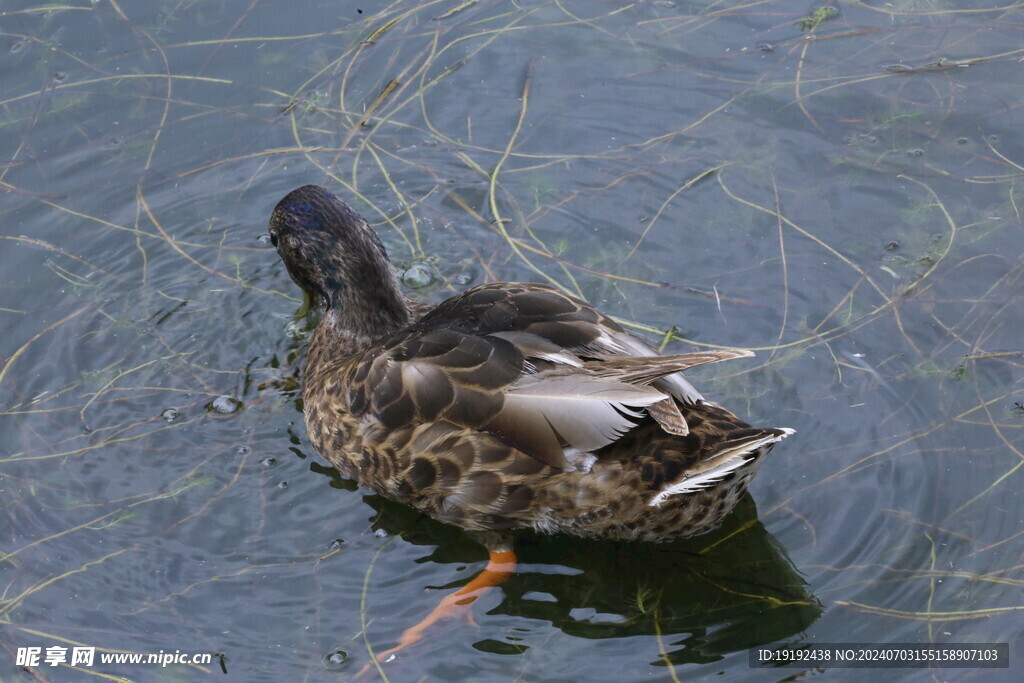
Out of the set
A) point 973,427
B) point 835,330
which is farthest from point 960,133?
point 973,427

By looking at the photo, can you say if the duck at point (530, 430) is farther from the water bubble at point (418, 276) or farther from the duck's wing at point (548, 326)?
the water bubble at point (418, 276)

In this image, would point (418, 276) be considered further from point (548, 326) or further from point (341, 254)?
point (548, 326)

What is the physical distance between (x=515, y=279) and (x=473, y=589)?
192 cm

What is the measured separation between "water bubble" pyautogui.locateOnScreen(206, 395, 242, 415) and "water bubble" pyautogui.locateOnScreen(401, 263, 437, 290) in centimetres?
115

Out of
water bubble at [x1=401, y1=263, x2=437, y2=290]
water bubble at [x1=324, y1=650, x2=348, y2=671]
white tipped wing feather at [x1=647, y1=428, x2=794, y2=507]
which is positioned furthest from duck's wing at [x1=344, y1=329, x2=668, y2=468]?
water bubble at [x1=401, y1=263, x2=437, y2=290]

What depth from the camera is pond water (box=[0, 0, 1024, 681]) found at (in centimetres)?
501

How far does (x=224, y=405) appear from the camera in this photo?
5895 mm

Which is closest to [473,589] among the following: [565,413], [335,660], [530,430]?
[335,660]

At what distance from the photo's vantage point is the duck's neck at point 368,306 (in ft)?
19.3

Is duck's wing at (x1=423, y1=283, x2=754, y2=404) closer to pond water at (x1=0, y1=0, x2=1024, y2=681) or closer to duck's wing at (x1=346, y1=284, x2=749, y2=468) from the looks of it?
duck's wing at (x1=346, y1=284, x2=749, y2=468)

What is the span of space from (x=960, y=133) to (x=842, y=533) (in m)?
2.96

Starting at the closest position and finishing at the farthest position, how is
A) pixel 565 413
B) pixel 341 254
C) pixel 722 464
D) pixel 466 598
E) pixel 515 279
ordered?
pixel 722 464
pixel 565 413
pixel 466 598
pixel 341 254
pixel 515 279

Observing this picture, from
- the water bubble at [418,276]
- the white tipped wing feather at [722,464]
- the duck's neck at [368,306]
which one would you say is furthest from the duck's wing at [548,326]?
the water bubble at [418,276]

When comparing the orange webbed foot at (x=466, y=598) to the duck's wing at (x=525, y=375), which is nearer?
the duck's wing at (x=525, y=375)
